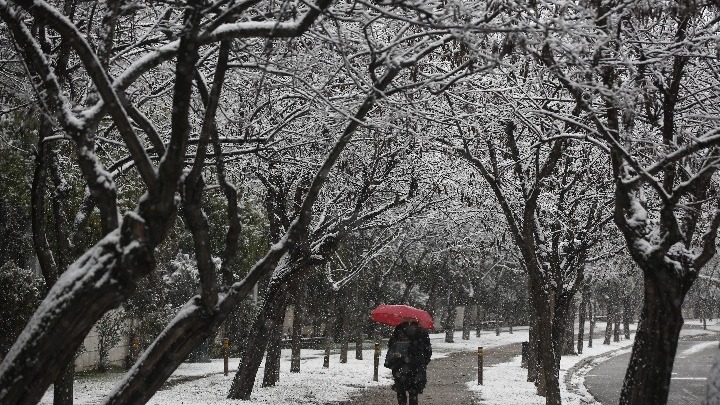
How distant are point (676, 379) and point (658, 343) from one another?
60.6ft

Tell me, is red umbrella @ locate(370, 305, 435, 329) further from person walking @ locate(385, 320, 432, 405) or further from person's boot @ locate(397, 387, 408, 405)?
person's boot @ locate(397, 387, 408, 405)

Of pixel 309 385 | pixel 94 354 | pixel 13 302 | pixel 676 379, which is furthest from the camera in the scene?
pixel 676 379

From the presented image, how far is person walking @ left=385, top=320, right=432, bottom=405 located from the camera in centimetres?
1215

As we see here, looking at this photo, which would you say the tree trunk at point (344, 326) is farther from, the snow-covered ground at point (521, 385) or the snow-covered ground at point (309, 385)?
the snow-covered ground at point (521, 385)

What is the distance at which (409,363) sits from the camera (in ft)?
39.8

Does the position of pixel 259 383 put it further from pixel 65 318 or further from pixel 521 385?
pixel 65 318

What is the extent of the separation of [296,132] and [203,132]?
5.11m

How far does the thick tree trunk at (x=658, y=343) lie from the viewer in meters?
6.94

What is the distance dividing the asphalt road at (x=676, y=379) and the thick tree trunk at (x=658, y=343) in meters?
6.65

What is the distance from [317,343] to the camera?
123ft

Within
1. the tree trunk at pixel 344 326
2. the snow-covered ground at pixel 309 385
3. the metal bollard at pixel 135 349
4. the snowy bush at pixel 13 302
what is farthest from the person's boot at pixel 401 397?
the tree trunk at pixel 344 326

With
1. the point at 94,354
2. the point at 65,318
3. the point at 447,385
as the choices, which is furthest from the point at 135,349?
the point at 65,318

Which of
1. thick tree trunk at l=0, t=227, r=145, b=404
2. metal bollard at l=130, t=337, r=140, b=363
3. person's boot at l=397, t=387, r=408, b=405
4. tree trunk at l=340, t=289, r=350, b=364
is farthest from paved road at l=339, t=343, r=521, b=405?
thick tree trunk at l=0, t=227, r=145, b=404

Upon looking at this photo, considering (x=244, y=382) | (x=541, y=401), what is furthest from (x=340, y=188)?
(x=541, y=401)
